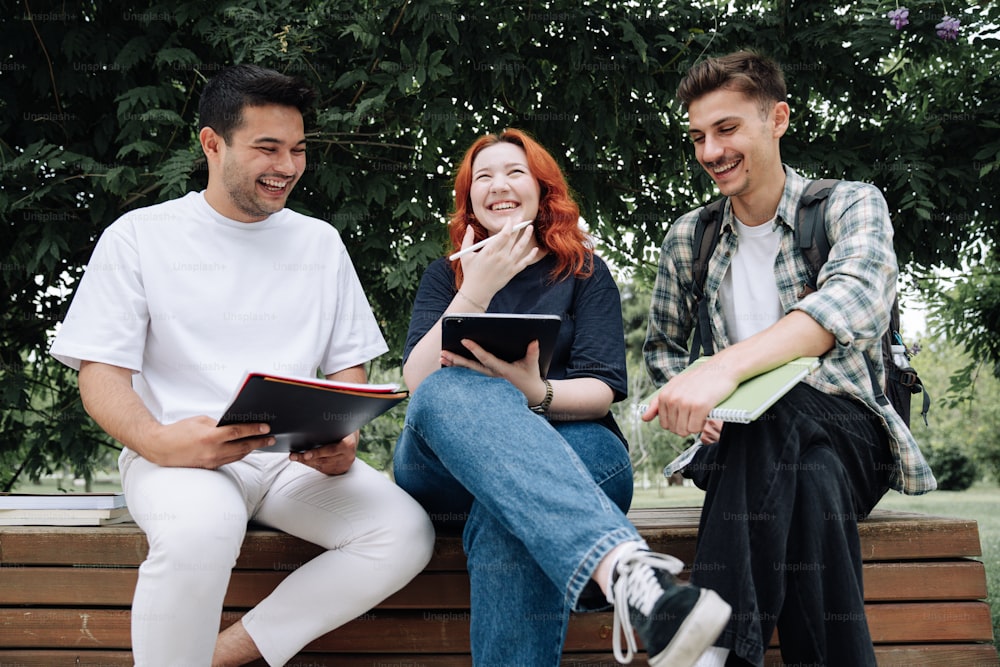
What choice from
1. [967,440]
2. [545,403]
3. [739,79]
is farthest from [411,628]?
[967,440]

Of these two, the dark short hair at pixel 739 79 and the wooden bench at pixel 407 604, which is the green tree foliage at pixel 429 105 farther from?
the wooden bench at pixel 407 604

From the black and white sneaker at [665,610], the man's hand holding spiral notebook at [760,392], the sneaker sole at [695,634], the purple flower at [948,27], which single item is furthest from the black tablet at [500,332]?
the purple flower at [948,27]

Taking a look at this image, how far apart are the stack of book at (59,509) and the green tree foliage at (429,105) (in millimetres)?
1252

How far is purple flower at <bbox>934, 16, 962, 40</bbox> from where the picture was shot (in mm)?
3416

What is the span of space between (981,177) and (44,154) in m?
3.79

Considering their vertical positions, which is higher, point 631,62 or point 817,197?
point 631,62

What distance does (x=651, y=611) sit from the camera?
1591 mm

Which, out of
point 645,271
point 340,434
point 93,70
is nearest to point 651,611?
point 340,434

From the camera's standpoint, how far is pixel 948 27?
11.2 ft

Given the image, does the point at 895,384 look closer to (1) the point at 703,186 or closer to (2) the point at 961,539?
(2) the point at 961,539

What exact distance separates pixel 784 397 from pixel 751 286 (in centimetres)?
58

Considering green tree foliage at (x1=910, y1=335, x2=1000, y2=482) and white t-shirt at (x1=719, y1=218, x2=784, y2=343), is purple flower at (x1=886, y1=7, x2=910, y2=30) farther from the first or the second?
green tree foliage at (x1=910, y1=335, x2=1000, y2=482)

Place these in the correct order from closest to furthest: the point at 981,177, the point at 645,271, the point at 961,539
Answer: the point at 961,539, the point at 981,177, the point at 645,271

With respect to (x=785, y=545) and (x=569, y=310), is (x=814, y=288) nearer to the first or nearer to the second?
(x=569, y=310)
